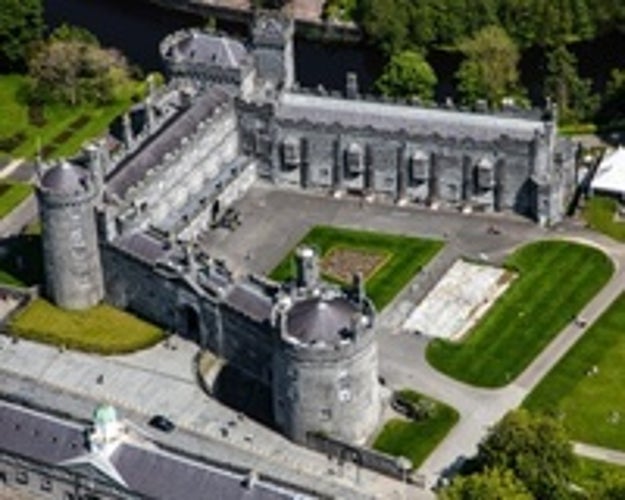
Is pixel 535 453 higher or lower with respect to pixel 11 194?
higher

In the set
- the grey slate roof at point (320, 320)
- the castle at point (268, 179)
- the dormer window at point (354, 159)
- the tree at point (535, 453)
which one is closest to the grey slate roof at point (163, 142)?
the castle at point (268, 179)

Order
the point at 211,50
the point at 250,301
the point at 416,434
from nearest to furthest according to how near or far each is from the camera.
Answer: the point at 416,434 → the point at 250,301 → the point at 211,50

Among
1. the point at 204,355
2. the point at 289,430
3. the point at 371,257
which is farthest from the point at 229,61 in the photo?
the point at 289,430

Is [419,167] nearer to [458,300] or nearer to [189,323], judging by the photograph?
[458,300]

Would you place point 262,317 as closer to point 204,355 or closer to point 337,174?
point 204,355

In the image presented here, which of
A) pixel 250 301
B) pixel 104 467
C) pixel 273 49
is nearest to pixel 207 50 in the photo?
pixel 273 49

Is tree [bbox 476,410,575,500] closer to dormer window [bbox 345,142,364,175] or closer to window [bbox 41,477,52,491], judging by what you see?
window [bbox 41,477,52,491]

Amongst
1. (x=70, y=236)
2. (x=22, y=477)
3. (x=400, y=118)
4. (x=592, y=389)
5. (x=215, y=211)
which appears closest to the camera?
(x=22, y=477)
